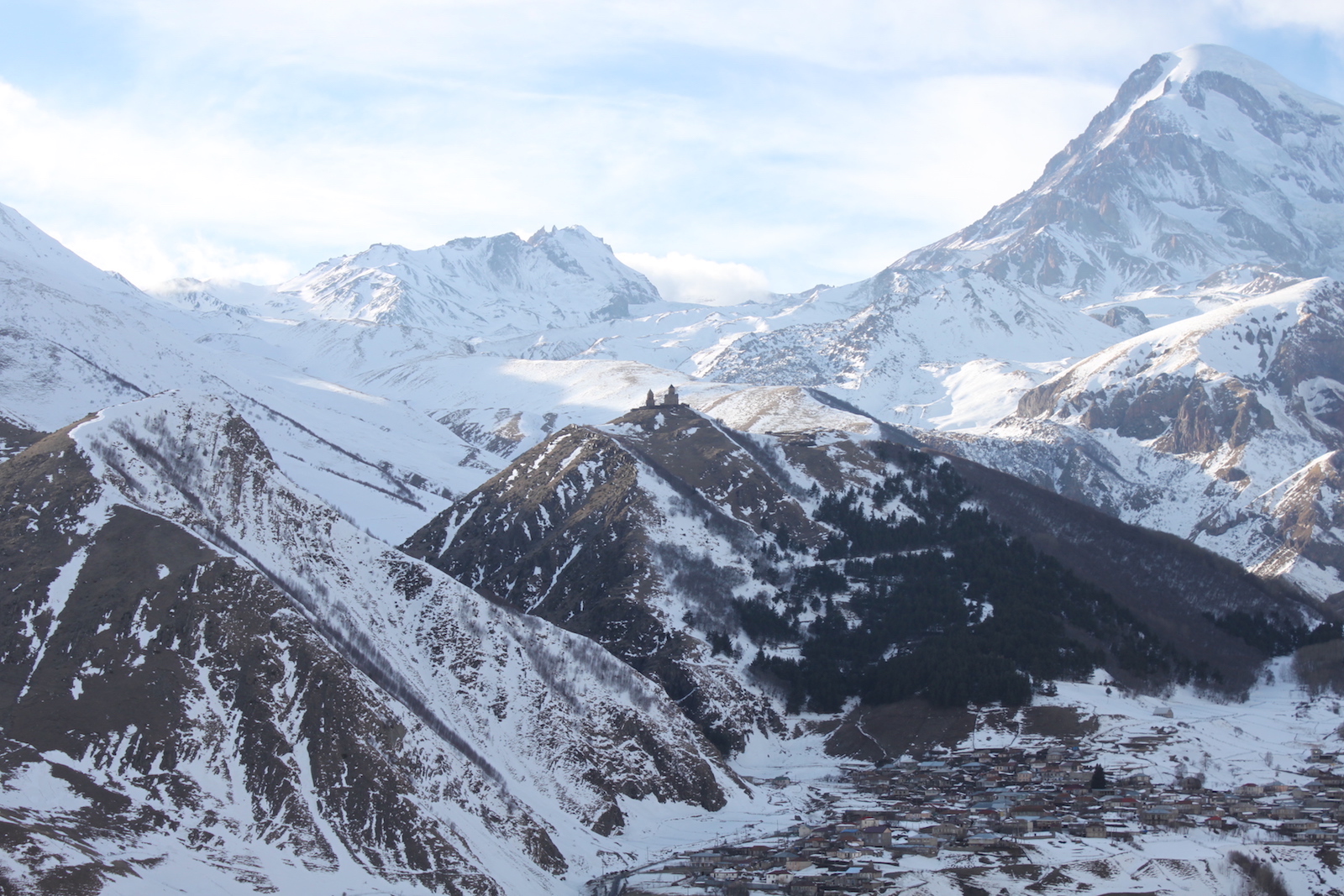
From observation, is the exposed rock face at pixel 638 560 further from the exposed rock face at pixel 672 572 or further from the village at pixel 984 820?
the village at pixel 984 820

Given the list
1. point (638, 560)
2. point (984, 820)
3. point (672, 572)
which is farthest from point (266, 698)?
point (672, 572)

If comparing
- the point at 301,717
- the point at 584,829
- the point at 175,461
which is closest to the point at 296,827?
the point at 301,717

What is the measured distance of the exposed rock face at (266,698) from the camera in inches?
3369

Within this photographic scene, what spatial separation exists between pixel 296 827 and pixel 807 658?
89.2 m

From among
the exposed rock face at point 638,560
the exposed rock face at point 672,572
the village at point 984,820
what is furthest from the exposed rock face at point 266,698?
the exposed rock face at point 672,572

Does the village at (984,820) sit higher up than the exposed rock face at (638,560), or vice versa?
the exposed rock face at (638,560)

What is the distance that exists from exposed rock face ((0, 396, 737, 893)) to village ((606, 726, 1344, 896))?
11886 mm

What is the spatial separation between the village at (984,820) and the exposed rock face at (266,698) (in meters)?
11.9

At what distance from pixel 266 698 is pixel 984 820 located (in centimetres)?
6010

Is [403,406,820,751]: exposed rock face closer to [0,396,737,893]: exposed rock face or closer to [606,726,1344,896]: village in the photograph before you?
[606,726,1344,896]: village

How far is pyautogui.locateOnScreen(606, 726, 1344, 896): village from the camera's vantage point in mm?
101125

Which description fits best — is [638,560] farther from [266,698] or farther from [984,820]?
[266,698]

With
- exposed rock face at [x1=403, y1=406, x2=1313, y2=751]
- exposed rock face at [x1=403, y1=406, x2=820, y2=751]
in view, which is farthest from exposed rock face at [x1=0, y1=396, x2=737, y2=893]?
exposed rock face at [x1=403, y1=406, x2=1313, y2=751]

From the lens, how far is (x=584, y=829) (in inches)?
4316
